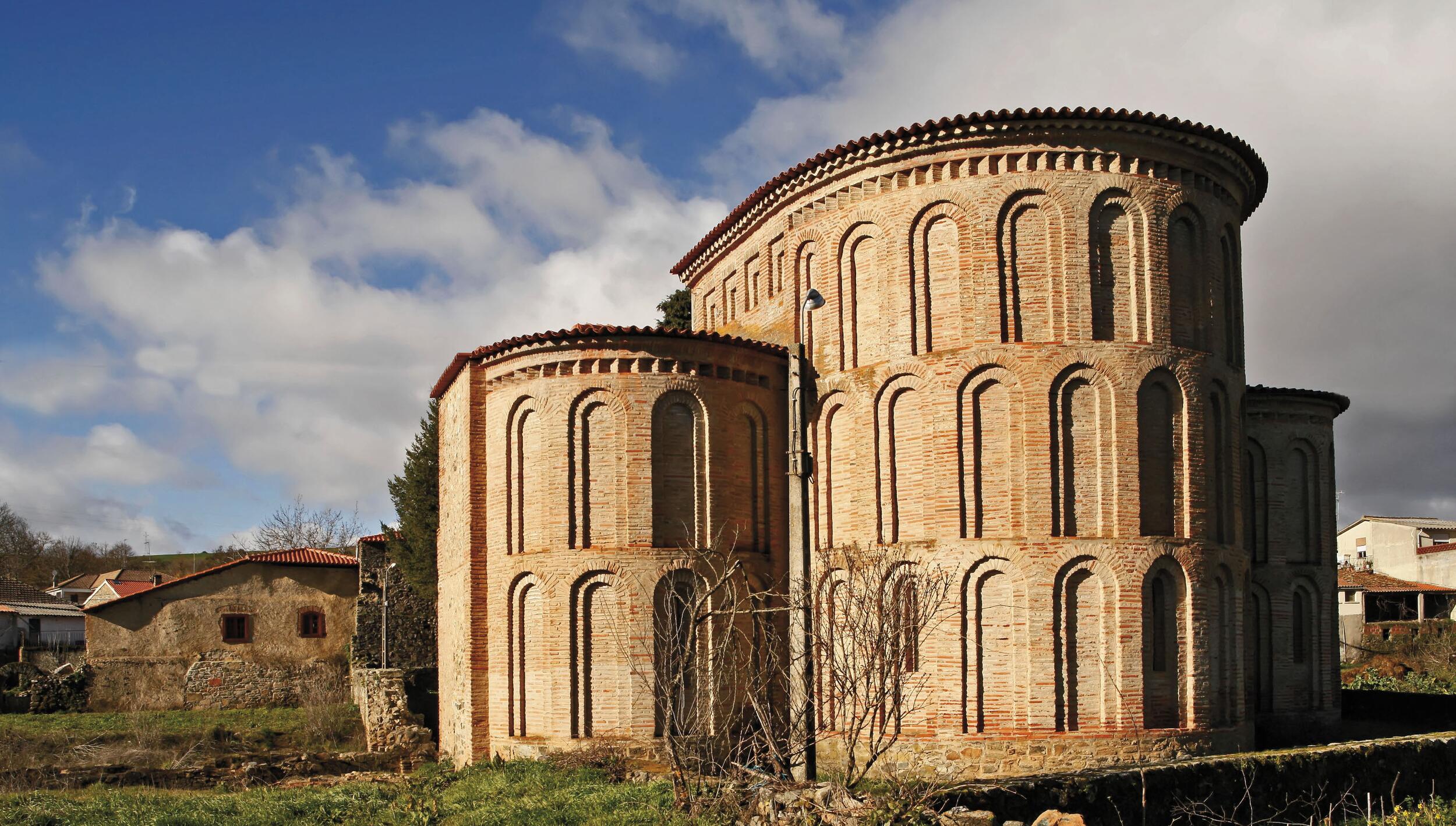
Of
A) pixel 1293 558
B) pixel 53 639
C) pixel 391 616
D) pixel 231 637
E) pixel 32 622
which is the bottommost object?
pixel 53 639

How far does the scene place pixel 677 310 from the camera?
125 feet

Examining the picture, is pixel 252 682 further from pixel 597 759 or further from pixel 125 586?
pixel 125 586

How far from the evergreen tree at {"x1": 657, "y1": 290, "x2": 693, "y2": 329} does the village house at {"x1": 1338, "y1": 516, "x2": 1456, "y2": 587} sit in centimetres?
3974

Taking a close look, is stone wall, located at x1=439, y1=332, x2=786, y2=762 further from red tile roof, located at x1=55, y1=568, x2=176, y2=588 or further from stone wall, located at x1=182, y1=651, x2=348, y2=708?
red tile roof, located at x1=55, y1=568, x2=176, y2=588

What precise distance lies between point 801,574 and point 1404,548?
60.6 metres

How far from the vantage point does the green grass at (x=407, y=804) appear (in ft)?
47.9

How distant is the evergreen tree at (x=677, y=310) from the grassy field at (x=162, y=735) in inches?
598

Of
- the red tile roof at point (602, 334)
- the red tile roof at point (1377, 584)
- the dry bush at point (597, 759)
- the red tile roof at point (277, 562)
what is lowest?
the red tile roof at point (1377, 584)

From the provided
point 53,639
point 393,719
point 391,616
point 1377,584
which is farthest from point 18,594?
point 1377,584

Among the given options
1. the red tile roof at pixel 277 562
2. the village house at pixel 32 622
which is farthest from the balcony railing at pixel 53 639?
the red tile roof at pixel 277 562

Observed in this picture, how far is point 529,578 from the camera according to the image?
67.9 feet

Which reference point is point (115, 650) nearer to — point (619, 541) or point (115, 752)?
point (115, 752)

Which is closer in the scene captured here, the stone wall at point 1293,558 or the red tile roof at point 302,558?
the stone wall at point 1293,558

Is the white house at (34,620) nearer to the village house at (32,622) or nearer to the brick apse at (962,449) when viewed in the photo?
the village house at (32,622)
